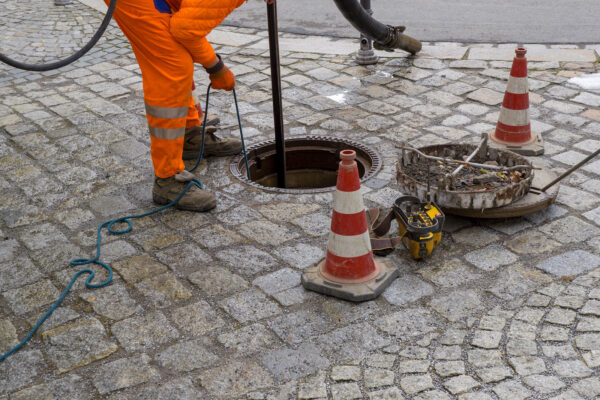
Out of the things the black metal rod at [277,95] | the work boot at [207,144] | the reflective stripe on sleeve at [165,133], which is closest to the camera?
the reflective stripe on sleeve at [165,133]

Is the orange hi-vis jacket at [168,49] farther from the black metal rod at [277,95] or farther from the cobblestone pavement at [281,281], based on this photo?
the cobblestone pavement at [281,281]

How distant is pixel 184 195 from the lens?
455cm

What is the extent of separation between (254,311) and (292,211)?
110 centimetres

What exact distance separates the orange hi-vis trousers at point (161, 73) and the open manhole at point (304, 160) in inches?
32.8

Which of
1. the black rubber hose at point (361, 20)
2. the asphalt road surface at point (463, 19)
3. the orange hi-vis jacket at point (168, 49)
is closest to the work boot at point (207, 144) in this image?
the orange hi-vis jacket at point (168, 49)

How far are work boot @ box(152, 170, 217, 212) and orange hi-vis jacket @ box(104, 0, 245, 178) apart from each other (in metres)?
0.14

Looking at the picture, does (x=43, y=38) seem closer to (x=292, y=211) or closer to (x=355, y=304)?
(x=292, y=211)

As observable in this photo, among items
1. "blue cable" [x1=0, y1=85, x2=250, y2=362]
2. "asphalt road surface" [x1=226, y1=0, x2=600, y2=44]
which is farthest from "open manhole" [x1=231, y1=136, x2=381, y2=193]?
"asphalt road surface" [x1=226, y1=0, x2=600, y2=44]

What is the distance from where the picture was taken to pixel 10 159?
17.7 ft

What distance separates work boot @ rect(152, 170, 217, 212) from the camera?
14.8 ft

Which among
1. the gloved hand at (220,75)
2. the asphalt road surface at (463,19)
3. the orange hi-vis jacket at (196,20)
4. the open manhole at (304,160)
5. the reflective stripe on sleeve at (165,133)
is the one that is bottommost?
the open manhole at (304,160)

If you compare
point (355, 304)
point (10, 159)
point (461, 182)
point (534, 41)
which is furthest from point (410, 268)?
point (534, 41)

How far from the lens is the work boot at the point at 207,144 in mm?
5297

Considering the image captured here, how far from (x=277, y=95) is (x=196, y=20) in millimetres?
978
